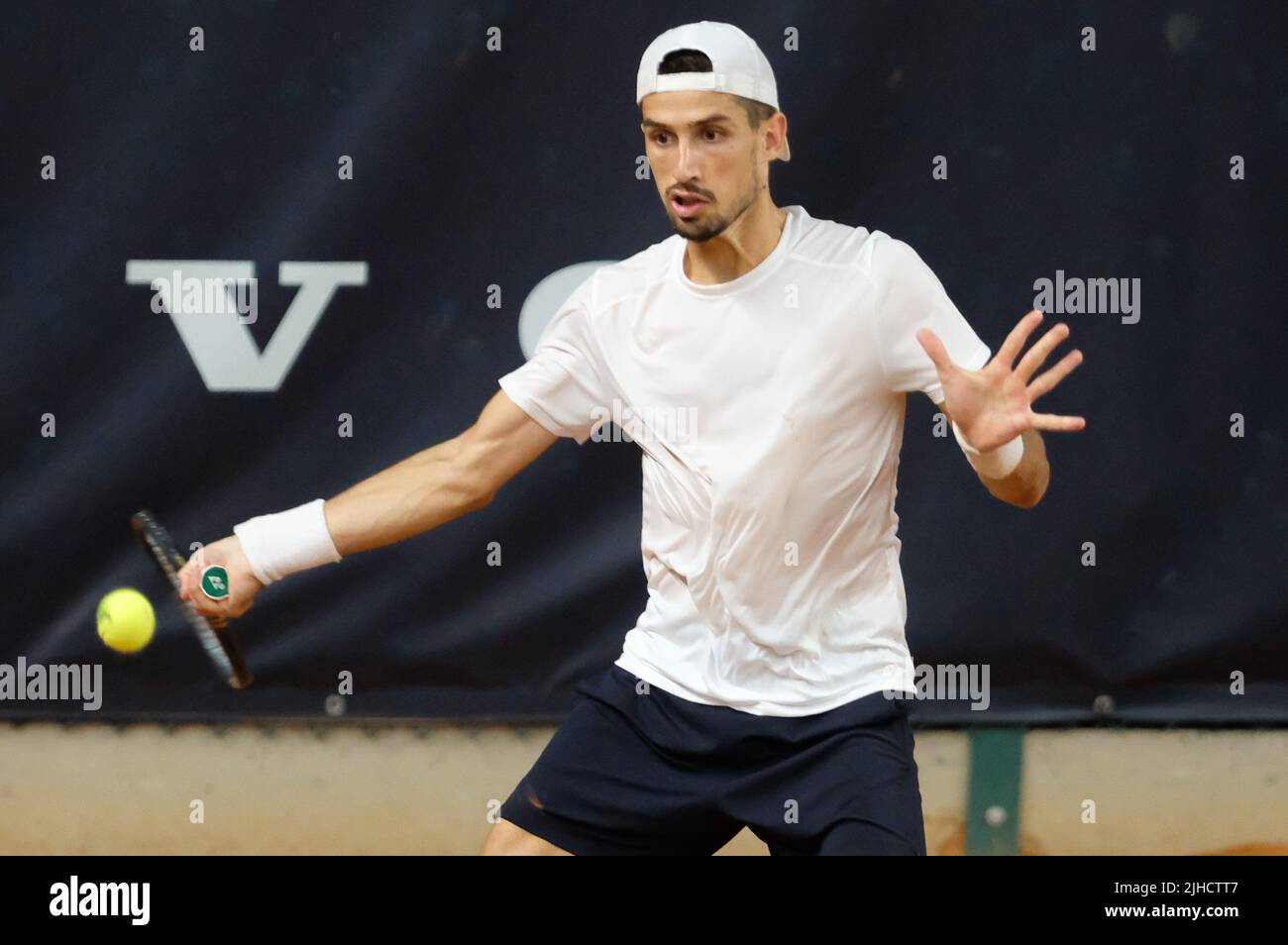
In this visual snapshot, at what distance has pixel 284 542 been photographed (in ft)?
9.68

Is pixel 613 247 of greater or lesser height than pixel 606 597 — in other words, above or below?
above

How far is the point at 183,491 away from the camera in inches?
155

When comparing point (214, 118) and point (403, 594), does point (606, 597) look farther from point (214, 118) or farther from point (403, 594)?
point (214, 118)

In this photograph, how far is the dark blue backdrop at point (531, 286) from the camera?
383 centimetres

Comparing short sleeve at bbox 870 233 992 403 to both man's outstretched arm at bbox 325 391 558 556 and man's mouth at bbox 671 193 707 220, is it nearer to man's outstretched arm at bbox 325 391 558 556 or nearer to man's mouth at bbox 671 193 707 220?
man's mouth at bbox 671 193 707 220

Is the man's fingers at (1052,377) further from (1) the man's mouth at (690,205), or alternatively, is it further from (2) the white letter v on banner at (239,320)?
(2) the white letter v on banner at (239,320)

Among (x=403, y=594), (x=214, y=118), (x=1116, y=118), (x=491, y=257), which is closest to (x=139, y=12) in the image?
(x=214, y=118)

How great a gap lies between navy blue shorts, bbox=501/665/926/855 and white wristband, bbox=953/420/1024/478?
0.39 m

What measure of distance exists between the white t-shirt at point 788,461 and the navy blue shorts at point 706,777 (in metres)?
0.04

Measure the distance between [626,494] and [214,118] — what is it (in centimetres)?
118

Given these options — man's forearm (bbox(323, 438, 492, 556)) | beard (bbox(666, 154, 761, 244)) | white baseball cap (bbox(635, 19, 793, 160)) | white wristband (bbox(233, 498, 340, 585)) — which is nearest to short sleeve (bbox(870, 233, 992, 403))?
beard (bbox(666, 154, 761, 244))

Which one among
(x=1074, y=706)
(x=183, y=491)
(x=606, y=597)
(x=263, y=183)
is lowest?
(x=1074, y=706)

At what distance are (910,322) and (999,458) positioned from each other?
253 mm

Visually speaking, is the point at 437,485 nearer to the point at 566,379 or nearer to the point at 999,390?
the point at 566,379
